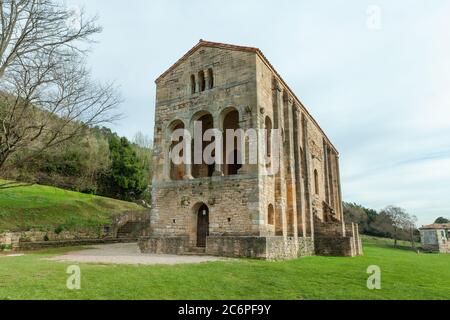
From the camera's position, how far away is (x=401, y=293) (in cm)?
698

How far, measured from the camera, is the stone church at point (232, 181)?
14.4 metres

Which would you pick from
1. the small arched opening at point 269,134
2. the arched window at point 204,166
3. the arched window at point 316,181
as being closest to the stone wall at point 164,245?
the arched window at point 204,166

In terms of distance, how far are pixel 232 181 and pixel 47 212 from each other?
15926 mm

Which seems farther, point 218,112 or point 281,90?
point 281,90

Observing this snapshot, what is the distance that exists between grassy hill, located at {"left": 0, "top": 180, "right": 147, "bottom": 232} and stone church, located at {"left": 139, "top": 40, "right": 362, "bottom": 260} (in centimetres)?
896

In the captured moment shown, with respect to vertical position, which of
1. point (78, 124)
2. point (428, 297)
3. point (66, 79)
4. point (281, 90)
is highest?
point (281, 90)

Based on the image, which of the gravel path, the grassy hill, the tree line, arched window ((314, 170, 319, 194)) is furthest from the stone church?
the tree line

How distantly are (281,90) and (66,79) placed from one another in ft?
39.5

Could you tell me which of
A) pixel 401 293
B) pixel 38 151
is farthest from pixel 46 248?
pixel 401 293

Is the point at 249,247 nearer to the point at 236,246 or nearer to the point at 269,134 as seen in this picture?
the point at 236,246

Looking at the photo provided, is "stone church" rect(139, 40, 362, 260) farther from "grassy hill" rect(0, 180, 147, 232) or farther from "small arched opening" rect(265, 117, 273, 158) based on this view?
"grassy hill" rect(0, 180, 147, 232)

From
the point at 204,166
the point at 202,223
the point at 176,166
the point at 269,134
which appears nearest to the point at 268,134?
the point at 269,134

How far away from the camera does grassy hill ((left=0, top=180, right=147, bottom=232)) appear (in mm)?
20391
